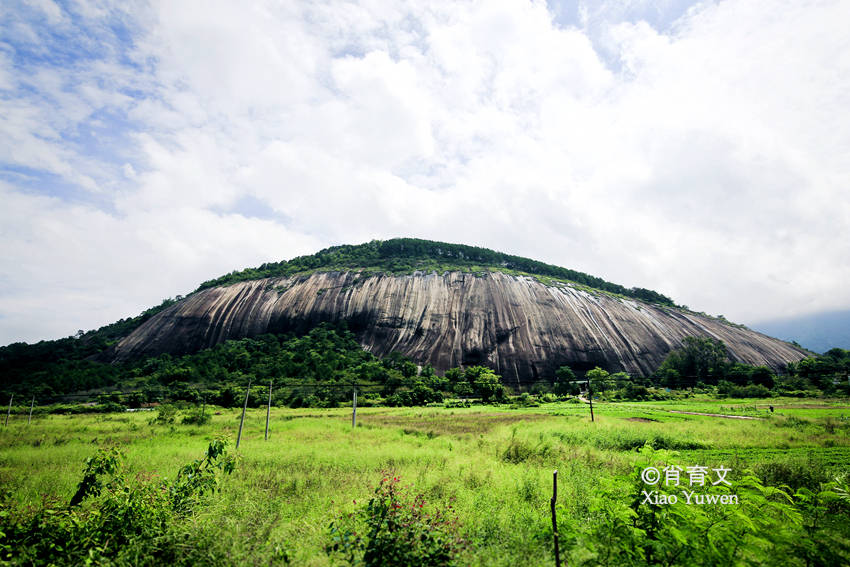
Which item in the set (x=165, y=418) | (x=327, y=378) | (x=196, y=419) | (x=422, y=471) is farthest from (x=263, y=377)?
(x=422, y=471)

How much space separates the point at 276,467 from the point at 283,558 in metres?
9.27

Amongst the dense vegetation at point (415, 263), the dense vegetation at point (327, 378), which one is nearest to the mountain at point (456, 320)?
the dense vegetation at point (415, 263)

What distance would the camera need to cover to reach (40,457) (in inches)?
615

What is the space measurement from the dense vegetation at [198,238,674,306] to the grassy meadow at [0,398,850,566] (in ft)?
239

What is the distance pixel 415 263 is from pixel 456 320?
2804 centimetres

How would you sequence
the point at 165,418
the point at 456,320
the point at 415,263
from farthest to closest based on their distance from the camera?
the point at 415,263 → the point at 456,320 → the point at 165,418

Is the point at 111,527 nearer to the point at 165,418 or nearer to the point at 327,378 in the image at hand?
the point at 165,418

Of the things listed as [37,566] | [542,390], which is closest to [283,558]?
[37,566]

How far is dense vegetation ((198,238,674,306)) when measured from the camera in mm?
98413

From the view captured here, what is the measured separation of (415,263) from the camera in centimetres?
10000

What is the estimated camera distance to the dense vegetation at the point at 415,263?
9841 centimetres

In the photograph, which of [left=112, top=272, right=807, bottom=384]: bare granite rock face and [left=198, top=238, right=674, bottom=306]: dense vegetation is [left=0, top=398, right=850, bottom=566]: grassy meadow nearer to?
[left=112, top=272, right=807, bottom=384]: bare granite rock face

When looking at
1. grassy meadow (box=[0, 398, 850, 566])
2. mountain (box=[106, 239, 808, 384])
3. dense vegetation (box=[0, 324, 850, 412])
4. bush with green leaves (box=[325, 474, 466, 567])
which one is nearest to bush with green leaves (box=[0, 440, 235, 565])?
grassy meadow (box=[0, 398, 850, 566])

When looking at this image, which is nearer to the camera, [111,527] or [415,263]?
[111,527]
